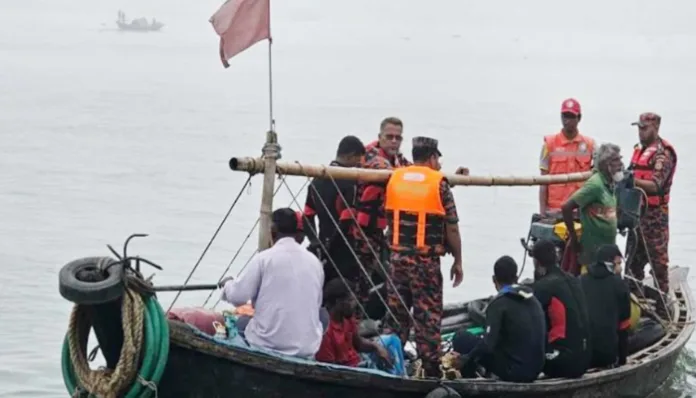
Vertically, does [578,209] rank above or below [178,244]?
above

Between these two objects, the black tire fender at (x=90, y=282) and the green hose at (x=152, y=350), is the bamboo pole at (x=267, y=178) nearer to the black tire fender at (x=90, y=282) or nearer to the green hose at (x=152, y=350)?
the green hose at (x=152, y=350)

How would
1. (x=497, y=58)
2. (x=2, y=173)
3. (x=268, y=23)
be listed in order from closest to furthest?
(x=268, y=23), (x=2, y=173), (x=497, y=58)

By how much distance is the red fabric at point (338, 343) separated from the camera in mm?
8266

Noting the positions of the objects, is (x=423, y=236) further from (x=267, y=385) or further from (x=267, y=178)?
(x=267, y=385)

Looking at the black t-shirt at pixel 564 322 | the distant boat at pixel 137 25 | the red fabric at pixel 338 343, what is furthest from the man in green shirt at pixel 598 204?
the distant boat at pixel 137 25

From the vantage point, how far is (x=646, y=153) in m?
11.9

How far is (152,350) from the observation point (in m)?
7.24

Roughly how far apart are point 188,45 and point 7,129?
85.5 m

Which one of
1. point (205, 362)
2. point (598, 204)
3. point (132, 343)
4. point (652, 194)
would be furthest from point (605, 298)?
point (132, 343)

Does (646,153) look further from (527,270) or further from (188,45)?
(188,45)

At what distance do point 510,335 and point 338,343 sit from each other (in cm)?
125

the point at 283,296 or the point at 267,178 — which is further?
the point at 267,178

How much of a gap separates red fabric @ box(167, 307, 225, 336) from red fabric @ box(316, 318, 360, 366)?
709mm

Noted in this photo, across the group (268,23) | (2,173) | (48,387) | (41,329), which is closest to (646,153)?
(268,23)
